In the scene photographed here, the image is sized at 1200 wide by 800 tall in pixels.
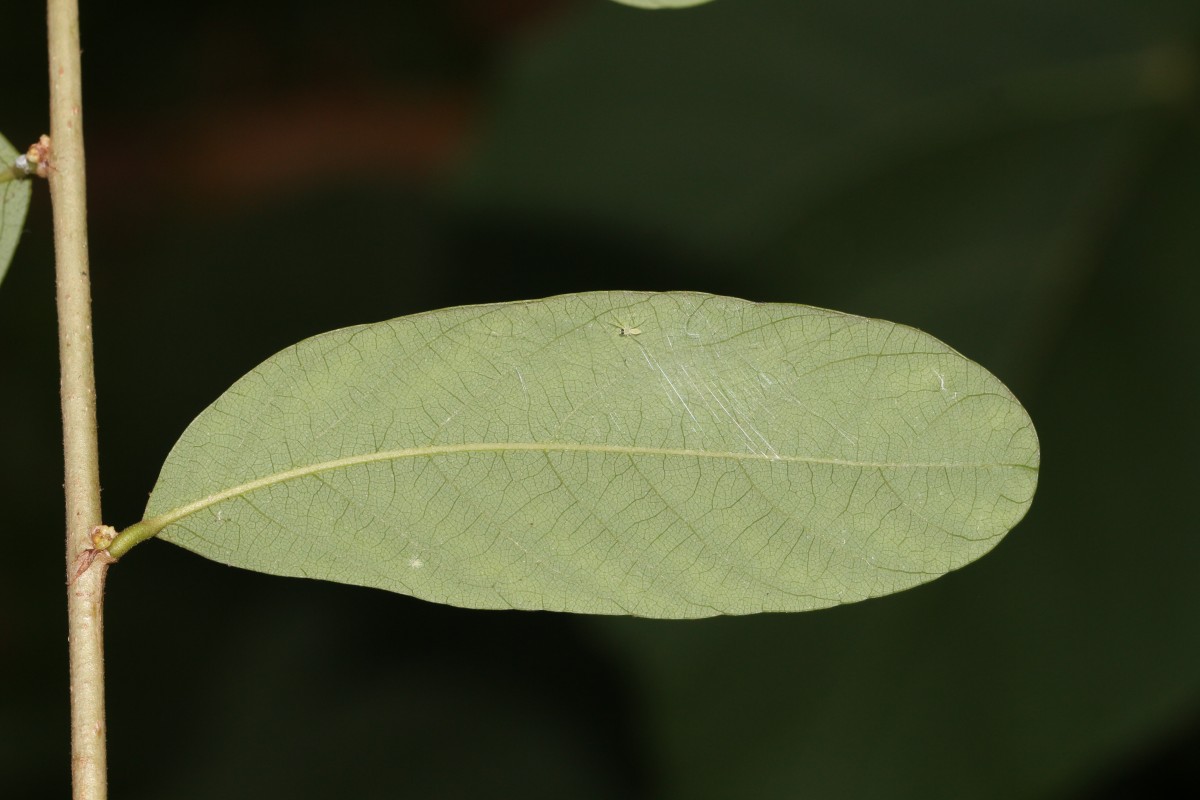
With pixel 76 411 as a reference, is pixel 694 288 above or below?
above

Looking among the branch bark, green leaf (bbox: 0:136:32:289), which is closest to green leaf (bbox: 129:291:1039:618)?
the branch bark

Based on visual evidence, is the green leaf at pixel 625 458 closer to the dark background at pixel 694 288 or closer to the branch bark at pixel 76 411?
the branch bark at pixel 76 411

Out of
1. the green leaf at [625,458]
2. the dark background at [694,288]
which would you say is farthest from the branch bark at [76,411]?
the dark background at [694,288]

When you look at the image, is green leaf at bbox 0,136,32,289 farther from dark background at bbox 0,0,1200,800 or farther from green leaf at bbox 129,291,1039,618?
dark background at bbox 0,0,1200,800

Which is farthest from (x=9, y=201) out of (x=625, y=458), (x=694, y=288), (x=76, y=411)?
(x=694, y=288)

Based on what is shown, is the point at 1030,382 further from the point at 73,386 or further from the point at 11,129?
the point at 11,129

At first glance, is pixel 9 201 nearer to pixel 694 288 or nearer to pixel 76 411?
pixel 76 411
